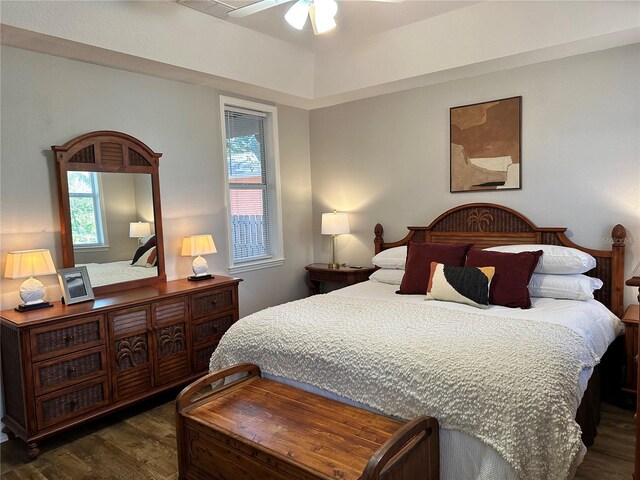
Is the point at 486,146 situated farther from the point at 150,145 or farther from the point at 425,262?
the point at 150,145

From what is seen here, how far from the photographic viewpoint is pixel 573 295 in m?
2.96

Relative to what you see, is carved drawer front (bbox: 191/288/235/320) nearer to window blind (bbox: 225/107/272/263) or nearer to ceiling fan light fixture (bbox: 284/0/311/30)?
window blind (bbox: 225/107/272/263)

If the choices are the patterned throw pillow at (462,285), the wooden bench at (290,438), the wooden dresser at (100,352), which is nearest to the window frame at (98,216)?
the wooden dresser at (100,352)

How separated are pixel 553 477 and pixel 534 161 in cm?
255

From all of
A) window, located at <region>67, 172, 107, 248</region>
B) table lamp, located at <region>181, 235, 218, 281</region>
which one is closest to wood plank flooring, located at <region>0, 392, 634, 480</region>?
table lamp, located at <region>181, 235, 218, 281</region>

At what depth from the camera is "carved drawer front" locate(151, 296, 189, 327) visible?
3203mm

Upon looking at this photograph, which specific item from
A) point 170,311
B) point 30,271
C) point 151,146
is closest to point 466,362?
point 170,311

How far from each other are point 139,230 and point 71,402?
1.30m

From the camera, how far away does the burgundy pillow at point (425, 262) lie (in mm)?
3355

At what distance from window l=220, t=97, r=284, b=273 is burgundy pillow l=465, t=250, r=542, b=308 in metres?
2.22

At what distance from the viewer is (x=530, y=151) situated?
359 cm

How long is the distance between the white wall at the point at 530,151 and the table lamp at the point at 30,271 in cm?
286

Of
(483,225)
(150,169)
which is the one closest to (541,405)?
(483,225)

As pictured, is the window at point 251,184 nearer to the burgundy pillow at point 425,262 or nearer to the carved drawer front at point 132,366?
the carved drawer front at point 132,366
